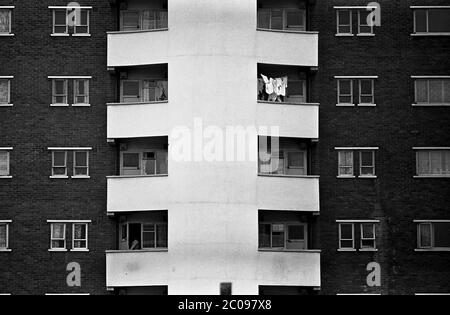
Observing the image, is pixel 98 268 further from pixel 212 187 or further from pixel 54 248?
pixel 212 187

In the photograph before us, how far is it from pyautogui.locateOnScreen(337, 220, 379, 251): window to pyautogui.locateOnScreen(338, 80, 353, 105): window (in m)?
6.04

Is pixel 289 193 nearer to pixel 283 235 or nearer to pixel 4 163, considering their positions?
pixel 283 235

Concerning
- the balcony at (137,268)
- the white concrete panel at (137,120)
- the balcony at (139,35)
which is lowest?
the balcony at (137,268)

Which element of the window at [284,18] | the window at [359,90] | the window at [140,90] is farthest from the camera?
the window at [284,18]

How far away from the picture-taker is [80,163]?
2980 inches

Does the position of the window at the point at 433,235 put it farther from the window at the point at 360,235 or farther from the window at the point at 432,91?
the window at the point at 432,91

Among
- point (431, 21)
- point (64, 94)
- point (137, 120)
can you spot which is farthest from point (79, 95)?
point (431, 21)

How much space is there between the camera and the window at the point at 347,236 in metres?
75.2

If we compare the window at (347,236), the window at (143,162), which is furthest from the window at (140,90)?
the window at (347,236)

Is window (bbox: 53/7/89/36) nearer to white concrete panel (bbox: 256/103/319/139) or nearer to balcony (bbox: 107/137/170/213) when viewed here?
balcony (bbox: 107/137/170/213)

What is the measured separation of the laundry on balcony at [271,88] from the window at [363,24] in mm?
4527

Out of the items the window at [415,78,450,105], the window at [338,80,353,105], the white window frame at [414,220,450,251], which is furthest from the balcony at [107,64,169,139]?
the white window frame at [414,220,450,251]

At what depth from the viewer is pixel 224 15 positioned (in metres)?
74.0

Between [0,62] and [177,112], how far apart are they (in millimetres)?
9434
